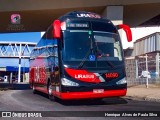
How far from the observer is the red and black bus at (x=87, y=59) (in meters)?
13.4

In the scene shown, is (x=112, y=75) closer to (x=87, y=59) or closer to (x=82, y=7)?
(x=87, y=59)

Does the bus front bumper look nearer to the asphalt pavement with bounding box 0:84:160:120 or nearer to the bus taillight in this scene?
the asphalt pavement with bounding box 0:84:160:120

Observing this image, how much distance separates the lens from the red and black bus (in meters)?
13.4

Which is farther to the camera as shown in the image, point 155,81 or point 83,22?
point 155,81

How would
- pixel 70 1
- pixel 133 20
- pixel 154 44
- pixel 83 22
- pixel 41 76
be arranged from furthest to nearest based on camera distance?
pixel 154 44 → pixel 133 20 → pixel 70 1 → pixel 41 76 → pixel 83 22

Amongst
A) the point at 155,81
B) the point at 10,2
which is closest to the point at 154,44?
the point at 155,81

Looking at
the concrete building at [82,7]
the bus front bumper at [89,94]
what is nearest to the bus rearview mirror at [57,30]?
the bus front bumper at [89,94]

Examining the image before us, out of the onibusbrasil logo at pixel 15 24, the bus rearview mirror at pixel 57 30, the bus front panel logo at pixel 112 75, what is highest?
the onibusbrasil logo at pixel 15 24

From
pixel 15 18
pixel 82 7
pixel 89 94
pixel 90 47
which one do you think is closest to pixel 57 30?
pixel 90 47

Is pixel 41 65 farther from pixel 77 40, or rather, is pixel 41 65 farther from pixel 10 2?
pixel 10 2

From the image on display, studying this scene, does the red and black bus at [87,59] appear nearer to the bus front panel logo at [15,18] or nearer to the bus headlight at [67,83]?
the bus headlight at [67,83]

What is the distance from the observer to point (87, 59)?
13.6 metres

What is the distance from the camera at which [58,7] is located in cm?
2462

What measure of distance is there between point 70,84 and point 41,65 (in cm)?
599
